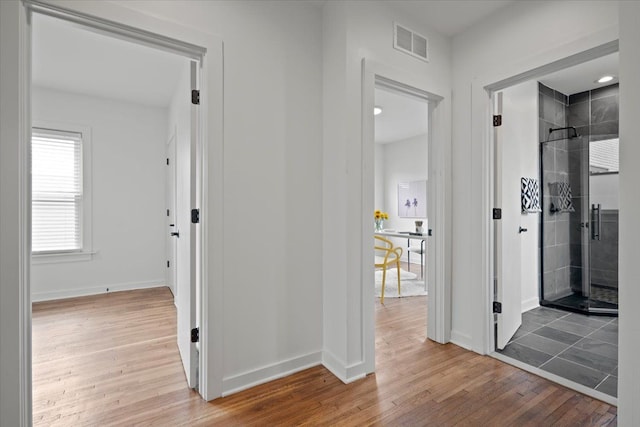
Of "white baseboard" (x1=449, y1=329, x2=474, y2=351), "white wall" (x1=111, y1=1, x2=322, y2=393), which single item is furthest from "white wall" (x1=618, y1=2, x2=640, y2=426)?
"white wall" (x1=111, y1=1, x2=322, y2=393)

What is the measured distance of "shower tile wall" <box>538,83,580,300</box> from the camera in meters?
3.69

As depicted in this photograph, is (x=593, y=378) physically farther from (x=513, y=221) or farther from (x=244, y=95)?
(x=244, y=95)

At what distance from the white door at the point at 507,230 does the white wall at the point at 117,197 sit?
4.41 m

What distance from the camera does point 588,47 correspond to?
183 centimetres

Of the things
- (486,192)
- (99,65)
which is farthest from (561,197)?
(99,65)

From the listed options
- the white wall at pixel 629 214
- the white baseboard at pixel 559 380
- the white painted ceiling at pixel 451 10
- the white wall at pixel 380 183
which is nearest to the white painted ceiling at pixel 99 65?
the white painted ceiling at pixel 451 10

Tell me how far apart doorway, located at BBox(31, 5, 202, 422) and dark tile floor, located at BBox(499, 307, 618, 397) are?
10.6ft

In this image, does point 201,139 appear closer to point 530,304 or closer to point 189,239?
point 189,239

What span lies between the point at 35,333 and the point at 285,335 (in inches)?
99.9

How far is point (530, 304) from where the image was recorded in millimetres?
3496

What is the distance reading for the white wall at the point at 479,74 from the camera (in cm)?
198

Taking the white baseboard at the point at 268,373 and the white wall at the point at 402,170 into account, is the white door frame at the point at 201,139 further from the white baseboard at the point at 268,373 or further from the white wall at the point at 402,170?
the white wall at the point at 402,170

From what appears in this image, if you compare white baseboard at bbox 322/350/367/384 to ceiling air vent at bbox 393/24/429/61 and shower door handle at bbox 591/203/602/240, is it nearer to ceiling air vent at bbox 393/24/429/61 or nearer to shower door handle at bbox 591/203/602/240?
ceiling air vent at bbox 393/24/429/61

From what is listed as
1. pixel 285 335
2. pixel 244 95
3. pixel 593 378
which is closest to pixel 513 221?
pixel 593 378
